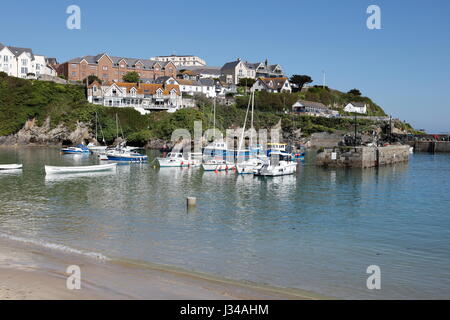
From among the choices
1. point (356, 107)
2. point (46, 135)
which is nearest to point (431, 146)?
point (356, 107)

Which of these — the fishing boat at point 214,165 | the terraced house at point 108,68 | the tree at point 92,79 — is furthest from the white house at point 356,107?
the fishing boat at point 214,165

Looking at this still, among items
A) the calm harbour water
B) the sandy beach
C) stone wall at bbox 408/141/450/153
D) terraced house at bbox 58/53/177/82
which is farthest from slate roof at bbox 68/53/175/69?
the sandy beach

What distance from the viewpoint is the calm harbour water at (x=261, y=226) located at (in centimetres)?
1402

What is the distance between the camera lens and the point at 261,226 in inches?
797

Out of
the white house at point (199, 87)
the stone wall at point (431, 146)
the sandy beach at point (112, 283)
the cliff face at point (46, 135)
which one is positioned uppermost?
the white house at point (199, 87)

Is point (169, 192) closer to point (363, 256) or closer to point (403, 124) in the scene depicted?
point (363, 256)

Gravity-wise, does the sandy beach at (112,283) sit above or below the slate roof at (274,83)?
below

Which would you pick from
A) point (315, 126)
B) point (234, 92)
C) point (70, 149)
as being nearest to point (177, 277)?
point (70, 149)

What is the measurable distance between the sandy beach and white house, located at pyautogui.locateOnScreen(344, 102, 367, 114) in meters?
104

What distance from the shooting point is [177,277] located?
1312cm

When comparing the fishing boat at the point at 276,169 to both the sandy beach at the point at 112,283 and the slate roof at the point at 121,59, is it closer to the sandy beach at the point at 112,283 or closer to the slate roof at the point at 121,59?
the sandy beach at the point at 112,283

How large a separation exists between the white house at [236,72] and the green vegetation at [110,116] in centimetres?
2565

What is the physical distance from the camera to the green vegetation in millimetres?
78812

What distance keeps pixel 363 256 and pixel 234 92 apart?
299 feet
